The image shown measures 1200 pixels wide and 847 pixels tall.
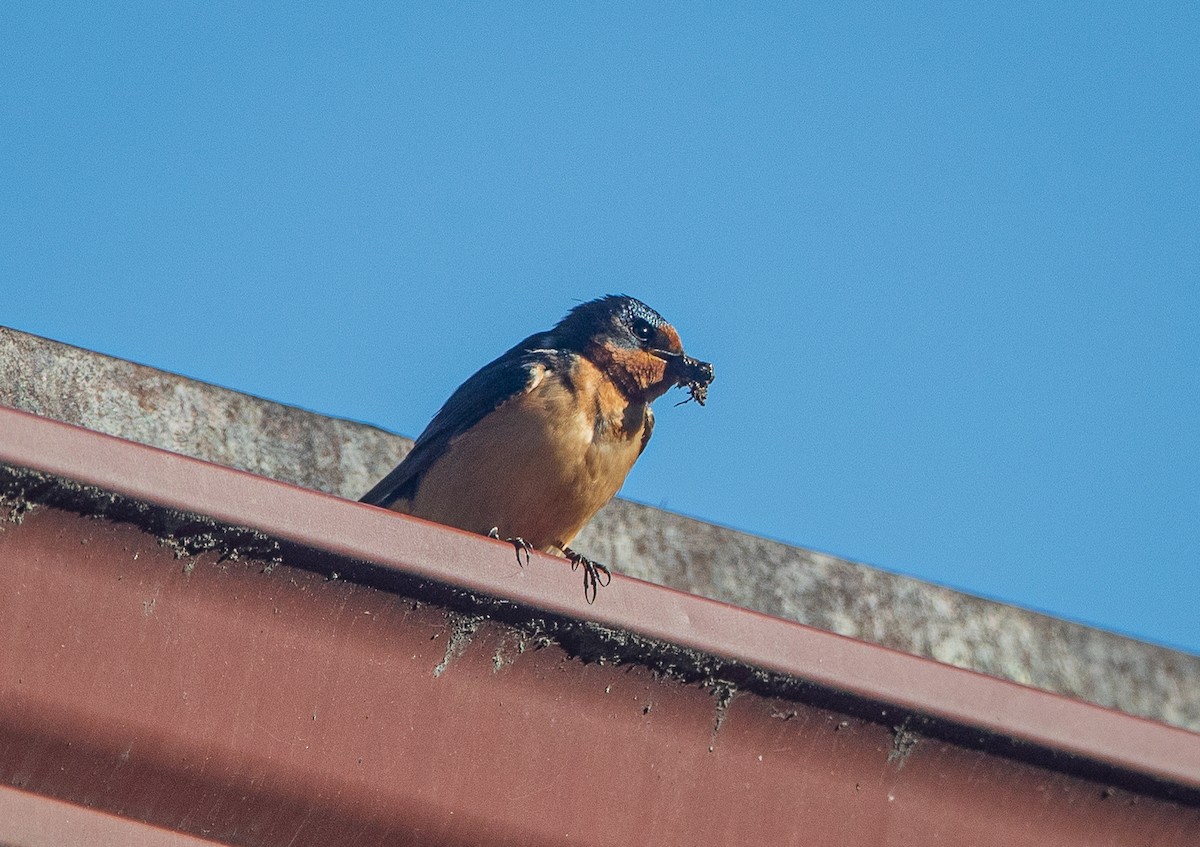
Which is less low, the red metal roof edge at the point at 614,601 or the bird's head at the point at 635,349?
the bird's head at the point at 635,349

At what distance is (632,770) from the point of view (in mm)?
2447

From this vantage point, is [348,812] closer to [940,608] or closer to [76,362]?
[76,362]

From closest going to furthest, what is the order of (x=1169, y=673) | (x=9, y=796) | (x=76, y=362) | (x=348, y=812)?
1. (x=9, y=796)
2. (x=348, y=812)
3. (x=76, y=362)
4. (x=1169, y=673)

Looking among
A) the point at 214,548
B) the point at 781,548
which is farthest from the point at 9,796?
the point at 781,548

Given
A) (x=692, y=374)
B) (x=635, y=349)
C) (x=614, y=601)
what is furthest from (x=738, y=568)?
(x=614, y=601)

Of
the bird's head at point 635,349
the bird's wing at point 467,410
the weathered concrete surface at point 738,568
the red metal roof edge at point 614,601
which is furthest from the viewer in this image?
the bird's head at point 635,349

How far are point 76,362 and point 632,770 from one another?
7.68 ft

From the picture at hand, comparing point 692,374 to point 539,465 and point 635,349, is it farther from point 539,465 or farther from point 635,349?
point 539,465

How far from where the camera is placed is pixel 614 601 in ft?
7.86

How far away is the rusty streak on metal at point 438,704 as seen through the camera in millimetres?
2250

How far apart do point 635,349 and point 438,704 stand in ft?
9.04

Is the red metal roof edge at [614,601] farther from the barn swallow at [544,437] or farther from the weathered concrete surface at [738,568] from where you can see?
the weathered concrete surface at [738,568]

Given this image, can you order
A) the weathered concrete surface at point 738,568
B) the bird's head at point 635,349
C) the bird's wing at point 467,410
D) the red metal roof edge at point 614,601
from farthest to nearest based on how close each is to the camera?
the bird's head at point 635,349 → the bird's wing at point 467,410 → the weathered concrete surface at point 738,568 → the red metal roof edge at point 614,601

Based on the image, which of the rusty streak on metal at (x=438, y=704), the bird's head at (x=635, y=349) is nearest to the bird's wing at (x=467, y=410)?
the bird's head at (x=635, y=349)
